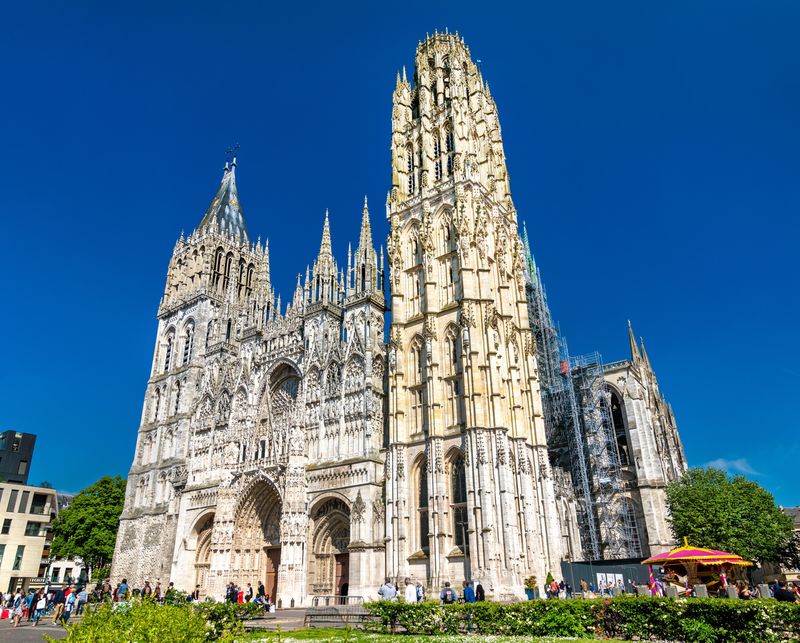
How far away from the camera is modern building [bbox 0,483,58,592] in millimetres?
52719

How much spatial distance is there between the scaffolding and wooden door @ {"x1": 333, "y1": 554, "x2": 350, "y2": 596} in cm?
1767

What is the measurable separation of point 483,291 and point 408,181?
1265 centimetres

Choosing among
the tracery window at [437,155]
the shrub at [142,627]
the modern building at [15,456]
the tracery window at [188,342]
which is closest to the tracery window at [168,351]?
the tracery window at [188,342]

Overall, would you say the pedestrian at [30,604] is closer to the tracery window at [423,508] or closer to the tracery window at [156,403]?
the tracery window at [423,508]

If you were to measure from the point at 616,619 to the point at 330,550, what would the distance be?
76.7 ft

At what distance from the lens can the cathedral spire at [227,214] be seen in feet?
195

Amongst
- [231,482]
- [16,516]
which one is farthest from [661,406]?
[16,516]

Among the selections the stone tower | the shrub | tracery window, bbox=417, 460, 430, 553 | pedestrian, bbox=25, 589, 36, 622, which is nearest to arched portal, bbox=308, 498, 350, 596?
the stone tower

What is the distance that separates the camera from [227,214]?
61.9 meters

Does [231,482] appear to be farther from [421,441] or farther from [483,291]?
[483,291]

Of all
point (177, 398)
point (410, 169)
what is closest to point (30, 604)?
point (177, 398)

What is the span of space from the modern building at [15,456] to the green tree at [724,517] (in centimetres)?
6584

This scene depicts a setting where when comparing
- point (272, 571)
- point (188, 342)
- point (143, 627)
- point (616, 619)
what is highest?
point (188, 342)

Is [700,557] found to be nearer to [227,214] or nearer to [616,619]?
[616,619]
